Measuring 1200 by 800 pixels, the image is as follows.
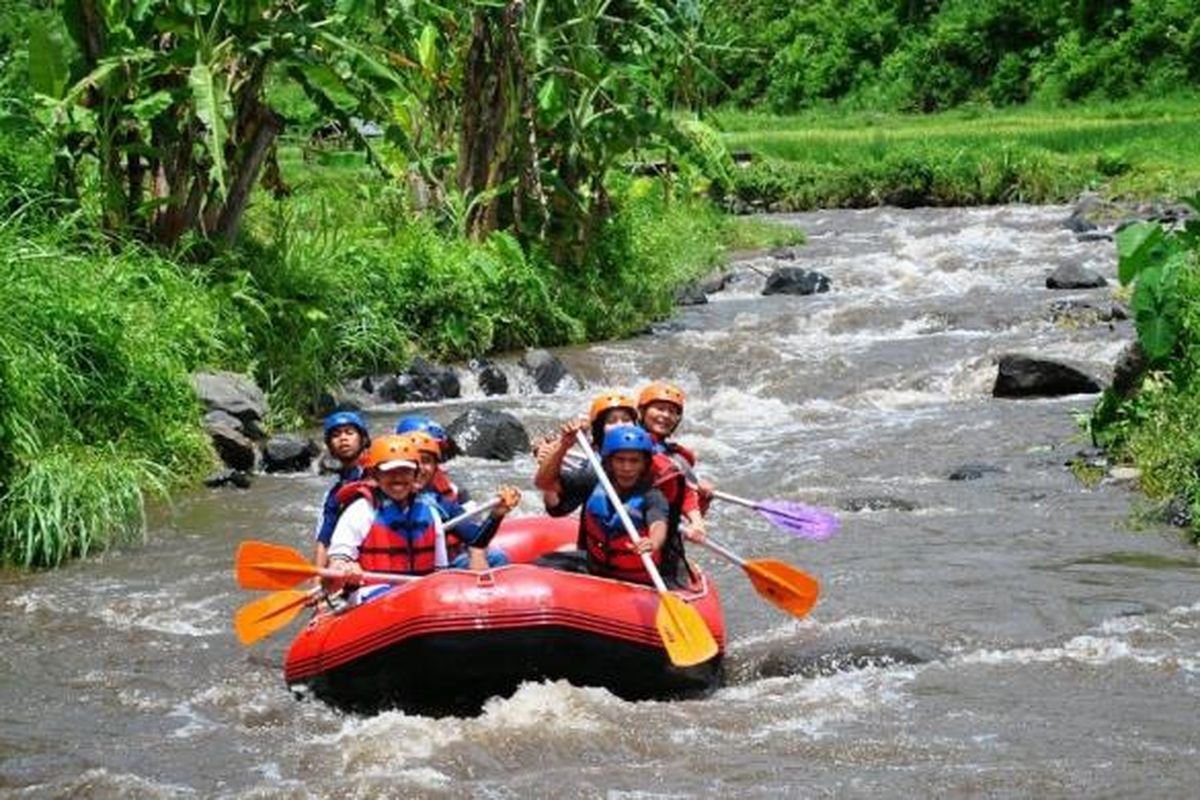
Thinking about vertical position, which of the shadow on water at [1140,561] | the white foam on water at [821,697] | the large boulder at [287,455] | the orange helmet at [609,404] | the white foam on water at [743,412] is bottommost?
the white foam on water at [743,412]

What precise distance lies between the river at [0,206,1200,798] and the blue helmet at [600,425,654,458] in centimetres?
94

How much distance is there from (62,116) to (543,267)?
18.0ft

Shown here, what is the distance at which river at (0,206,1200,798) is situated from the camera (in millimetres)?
6043

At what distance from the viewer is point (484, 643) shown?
21.3ft

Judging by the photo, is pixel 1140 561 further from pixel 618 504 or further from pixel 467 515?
pixel 467 515

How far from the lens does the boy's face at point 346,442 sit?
7859 mm

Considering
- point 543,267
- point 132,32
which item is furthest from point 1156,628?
point 543,267

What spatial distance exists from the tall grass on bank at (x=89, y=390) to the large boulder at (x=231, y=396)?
7.2 inches

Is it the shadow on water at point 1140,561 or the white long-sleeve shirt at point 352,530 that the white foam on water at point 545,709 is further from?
the shadow on water at point 1140,561

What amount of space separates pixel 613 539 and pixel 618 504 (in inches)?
10.4

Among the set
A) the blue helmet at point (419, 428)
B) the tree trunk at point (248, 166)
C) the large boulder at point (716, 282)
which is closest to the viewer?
the blue helmet at point (419, 428)

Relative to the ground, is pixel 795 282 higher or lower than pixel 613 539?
lower

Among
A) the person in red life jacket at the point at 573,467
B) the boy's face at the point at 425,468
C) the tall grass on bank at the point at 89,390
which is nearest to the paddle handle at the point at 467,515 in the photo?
the boy's face at the point at 425,468

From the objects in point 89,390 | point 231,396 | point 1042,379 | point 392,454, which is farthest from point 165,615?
point 1042,379
